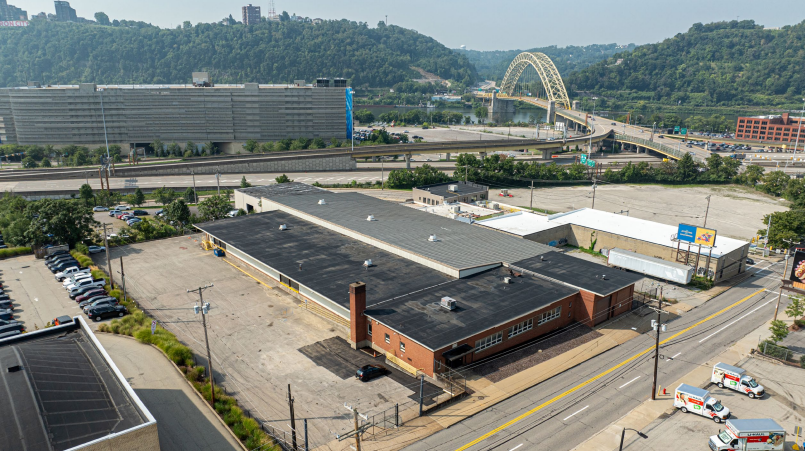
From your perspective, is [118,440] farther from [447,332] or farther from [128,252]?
[128,252]

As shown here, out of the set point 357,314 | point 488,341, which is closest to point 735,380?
point 488,341

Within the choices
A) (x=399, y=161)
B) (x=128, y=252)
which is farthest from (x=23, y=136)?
(x=128, y=252)

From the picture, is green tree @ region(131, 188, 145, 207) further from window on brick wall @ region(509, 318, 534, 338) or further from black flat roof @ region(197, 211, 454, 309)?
window on brick wall @ region(509, 318, 534, 338)

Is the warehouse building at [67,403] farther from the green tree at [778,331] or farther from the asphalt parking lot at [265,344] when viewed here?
the green tree at [778,331]

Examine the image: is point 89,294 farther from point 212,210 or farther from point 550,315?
point 550,315

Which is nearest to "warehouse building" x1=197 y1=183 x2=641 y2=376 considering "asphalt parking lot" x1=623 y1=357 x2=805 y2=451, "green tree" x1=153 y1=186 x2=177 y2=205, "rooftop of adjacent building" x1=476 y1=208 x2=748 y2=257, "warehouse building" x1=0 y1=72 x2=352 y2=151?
"rooftop of adjacent building" x1=476 y1=208 x2=748 y2=257

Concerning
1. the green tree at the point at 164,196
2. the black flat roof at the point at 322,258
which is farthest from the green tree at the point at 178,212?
the green tree at the point at 164,196
